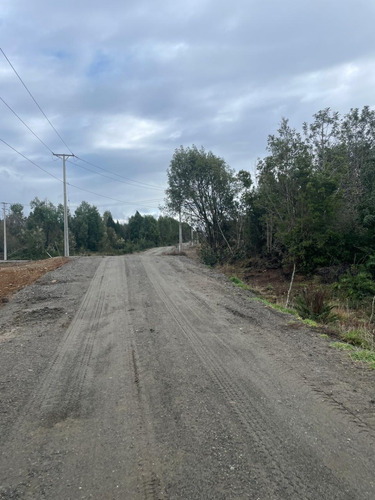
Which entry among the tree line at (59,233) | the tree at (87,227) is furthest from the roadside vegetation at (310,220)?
the tree at (87,227)

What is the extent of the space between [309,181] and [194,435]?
18.5 m

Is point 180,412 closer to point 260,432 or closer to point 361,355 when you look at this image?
point 260,432

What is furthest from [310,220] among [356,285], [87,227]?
[87,227]

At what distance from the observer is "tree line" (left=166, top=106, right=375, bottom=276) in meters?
19.4

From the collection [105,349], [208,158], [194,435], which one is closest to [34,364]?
[105,349]

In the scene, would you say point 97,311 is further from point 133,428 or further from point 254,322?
point 133,428

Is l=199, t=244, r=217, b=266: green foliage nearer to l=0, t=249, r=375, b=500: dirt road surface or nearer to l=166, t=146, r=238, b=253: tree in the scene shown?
l=166, t=146, r=238, b=253: tree

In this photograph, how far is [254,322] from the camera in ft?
26.9

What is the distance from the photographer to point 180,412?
4.00m

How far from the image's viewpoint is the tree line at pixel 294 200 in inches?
763

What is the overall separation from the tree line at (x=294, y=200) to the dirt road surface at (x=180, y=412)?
13142mm

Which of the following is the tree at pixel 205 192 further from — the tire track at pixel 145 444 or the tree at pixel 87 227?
the tree at pixel 87 227

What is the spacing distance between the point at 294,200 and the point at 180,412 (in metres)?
19.5

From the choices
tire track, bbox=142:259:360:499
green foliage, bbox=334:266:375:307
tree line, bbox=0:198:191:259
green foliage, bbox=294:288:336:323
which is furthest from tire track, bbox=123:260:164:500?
tree line, bbox=0:198:191:259
